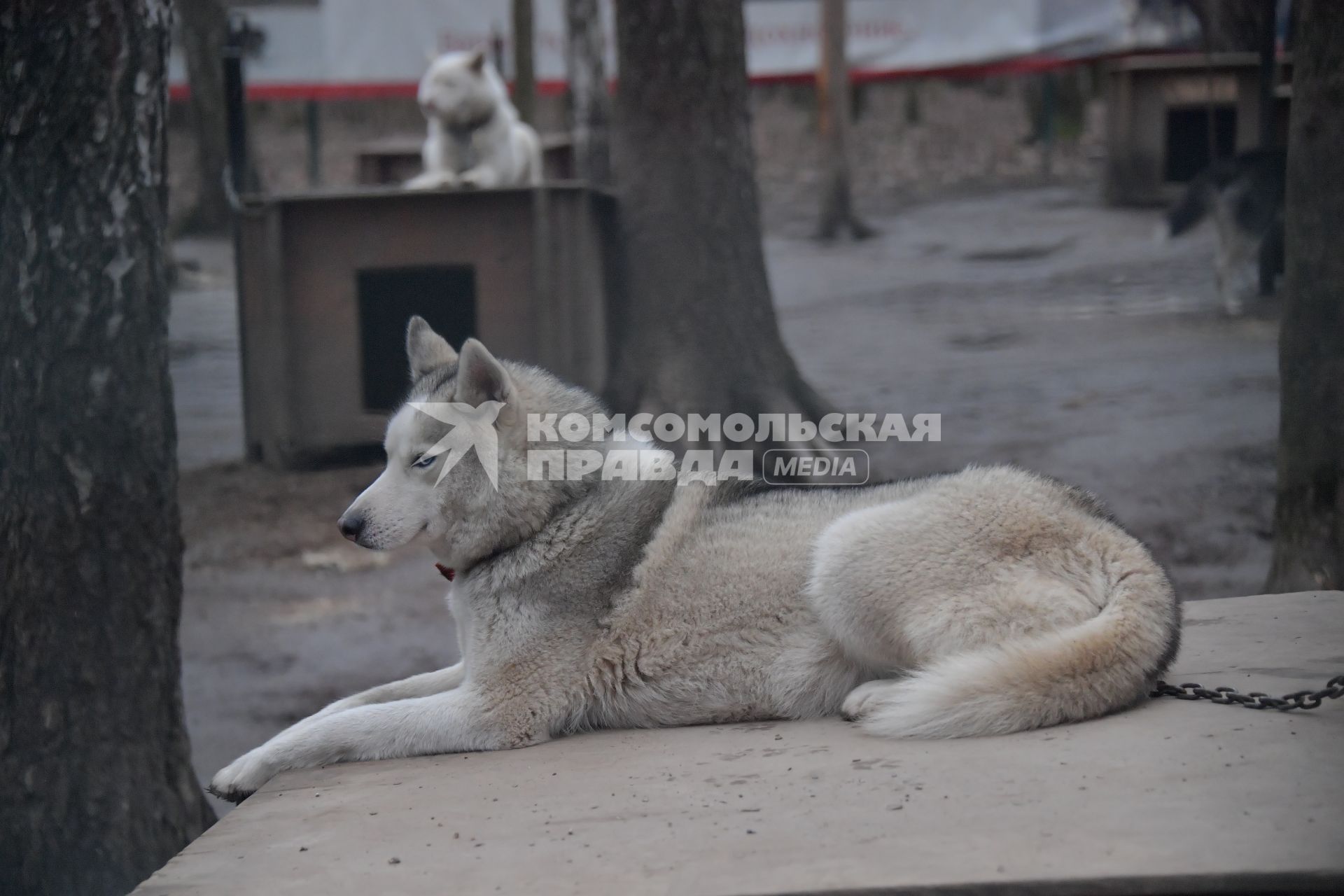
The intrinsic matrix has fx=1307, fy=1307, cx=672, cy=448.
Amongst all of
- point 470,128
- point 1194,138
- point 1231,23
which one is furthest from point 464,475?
point 1231,23

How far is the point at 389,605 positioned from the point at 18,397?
3383 mm

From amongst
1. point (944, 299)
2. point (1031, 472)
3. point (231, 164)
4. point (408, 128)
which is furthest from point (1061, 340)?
point (408, 128)

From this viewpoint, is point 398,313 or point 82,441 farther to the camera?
point 398,313

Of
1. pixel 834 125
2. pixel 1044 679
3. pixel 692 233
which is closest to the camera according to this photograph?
pixel 1044 679

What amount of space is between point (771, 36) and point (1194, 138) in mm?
4767

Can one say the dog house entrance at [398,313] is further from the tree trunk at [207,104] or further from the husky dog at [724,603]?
the tree trunk at [207,104]

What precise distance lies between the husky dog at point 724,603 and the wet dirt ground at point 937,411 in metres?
2.51

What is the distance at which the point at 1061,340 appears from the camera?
1120cm

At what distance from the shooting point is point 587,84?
12352 millimetres

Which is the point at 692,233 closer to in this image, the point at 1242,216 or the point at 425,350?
the point at 425,350

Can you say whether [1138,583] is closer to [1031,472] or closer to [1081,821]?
[1031,472]

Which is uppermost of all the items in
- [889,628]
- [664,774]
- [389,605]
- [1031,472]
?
[1031,472]

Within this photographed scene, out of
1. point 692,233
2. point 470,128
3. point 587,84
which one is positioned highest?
point 587,84

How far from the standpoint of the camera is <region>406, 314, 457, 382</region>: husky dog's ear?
13.2 ft
